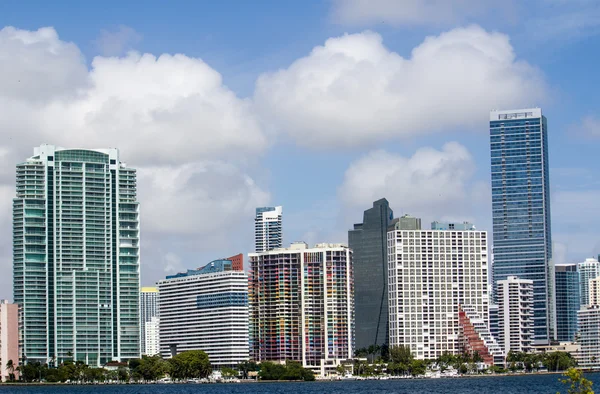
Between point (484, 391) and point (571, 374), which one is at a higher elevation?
point (571, 374)

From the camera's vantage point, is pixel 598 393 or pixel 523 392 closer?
pixel 598 393

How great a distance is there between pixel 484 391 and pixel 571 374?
486 feet

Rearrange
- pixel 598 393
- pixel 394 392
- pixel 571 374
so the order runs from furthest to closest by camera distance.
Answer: pixel 394 392 → pixel 598 393 → pixel 571 374

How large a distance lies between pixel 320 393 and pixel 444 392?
2519 cm

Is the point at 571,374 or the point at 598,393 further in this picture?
the point at 598,393

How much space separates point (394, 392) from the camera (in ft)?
616

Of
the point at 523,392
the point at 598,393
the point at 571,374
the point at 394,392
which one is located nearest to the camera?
the point at 571,374

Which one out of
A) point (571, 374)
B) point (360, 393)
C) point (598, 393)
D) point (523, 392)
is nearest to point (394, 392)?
point (360, 393)

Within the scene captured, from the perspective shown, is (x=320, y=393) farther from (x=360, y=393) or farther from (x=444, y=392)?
(x=444, y=392)

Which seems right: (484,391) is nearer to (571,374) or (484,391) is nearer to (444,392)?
(444,392)

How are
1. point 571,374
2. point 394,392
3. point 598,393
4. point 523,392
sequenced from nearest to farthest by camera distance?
point 571,374
point 598,393
point 523,392
point 394,392

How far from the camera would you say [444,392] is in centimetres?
18462

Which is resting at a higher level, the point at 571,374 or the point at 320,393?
the point at 571,374

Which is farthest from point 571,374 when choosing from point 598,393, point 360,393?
point 360,393
